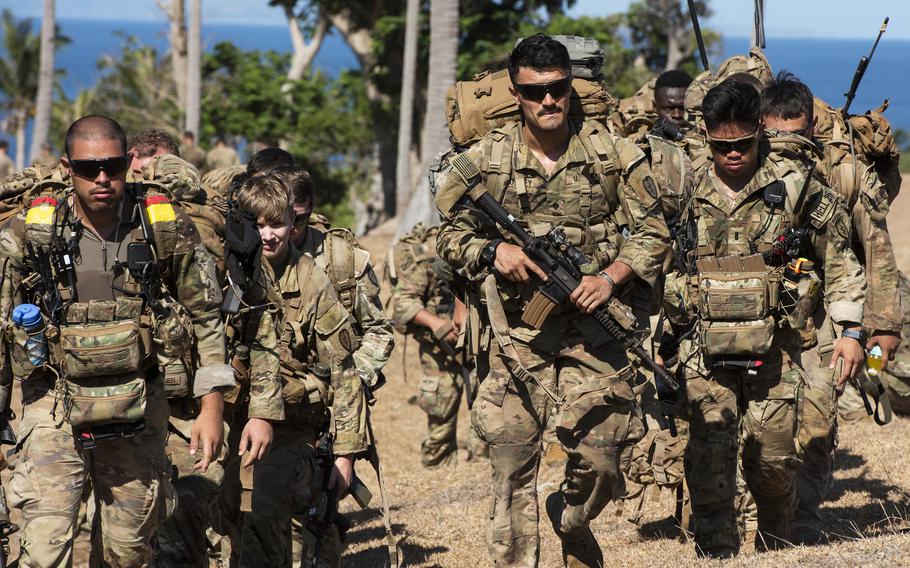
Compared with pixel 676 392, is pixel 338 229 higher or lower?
higher

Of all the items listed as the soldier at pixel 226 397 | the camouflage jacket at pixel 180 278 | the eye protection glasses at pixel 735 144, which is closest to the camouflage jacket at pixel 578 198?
the eye protection glasses at pixel 735 144

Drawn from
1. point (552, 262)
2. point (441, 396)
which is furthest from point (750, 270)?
point (441, 396)

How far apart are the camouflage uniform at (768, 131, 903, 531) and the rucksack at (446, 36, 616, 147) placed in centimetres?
100

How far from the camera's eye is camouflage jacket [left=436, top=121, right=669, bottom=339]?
611 cm

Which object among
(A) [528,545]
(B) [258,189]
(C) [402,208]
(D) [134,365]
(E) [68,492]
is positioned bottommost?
(C) [402,208]

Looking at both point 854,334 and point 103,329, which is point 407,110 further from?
point 103,329

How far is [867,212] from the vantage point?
7.16 m

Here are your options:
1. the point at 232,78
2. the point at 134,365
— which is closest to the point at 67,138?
the point at 134,365

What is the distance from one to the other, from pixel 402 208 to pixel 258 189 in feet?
64.0

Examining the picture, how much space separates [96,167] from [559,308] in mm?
2148

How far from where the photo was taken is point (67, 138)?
515 cm

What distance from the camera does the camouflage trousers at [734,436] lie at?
664 centimetres

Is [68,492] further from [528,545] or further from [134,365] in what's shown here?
[528,545]

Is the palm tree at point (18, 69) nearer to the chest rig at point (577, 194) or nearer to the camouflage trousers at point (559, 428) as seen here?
the chest rig at point (577, 194)
